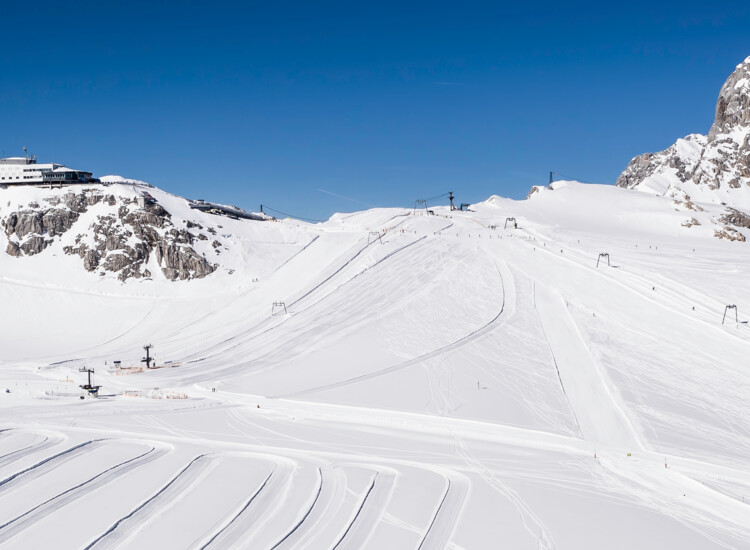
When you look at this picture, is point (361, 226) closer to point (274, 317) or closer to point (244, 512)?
point (274, 317)

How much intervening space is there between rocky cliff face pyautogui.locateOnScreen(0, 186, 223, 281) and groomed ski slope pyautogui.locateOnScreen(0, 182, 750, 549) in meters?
1.98

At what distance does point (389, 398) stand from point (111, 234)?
49.6 m

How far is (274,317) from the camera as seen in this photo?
162 ft

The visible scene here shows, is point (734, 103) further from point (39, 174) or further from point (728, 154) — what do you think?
point (39, 174)

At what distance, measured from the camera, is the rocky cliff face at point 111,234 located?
211ft

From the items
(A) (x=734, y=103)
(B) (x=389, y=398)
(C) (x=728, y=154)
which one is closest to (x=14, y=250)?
(B) (x=389, y=398)

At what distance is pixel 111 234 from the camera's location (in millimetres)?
66750

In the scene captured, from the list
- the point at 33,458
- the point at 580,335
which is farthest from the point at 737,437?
the point at 33,458

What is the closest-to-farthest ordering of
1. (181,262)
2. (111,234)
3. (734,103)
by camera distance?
1. (181,262)
2. (111,234)
3. (734,103)

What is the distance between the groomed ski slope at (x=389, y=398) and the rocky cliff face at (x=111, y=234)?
198 centimetres

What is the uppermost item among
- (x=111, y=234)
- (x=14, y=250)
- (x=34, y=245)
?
(x=111, y=234)

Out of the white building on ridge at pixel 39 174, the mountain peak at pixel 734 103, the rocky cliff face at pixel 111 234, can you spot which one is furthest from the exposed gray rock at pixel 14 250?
the mountain peak at pixel 734 103

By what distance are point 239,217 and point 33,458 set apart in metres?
63.0

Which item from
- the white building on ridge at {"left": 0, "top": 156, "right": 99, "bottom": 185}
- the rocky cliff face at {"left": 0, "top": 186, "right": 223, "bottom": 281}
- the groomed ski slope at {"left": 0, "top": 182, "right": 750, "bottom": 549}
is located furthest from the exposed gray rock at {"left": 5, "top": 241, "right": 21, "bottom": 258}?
the white building on ridge at {"left": 0, "top": 156, "right": 99, "bottom": 185}
